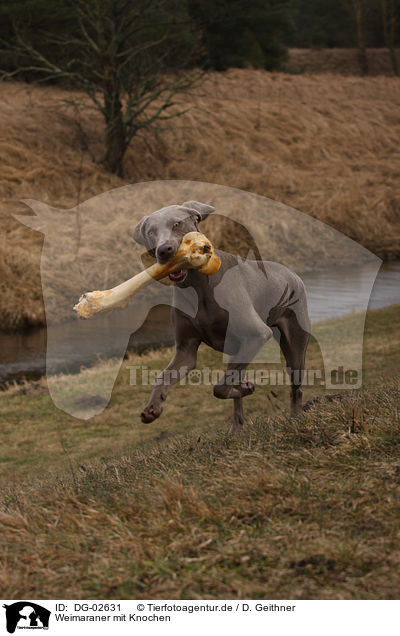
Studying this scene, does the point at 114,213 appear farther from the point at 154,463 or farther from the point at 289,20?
the point at 289,20

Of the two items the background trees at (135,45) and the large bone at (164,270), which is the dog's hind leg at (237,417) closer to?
the large bone at (164,270)

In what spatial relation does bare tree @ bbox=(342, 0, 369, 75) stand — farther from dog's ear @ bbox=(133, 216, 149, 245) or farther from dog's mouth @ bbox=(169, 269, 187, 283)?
dog's mouth @ bbox=(169, 269, 187, 283)

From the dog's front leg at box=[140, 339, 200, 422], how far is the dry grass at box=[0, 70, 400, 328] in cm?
1232

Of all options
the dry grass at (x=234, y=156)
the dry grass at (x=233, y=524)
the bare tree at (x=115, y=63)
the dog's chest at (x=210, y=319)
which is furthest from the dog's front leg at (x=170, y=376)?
the bare tree at (x=115, y=63)

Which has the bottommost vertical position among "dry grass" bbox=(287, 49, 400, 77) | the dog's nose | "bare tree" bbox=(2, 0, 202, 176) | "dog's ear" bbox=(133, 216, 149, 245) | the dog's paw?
the dog's paw

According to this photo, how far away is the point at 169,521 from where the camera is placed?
142 inches

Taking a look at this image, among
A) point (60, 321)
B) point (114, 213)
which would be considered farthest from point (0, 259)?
point (114, 213)

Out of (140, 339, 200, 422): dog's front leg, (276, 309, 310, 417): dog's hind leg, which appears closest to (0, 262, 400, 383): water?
(276, 309, 310, 417): dog's hind leg

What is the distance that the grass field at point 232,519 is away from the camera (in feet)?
10.3

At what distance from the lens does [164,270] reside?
468 centimetres

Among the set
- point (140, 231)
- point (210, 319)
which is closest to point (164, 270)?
point (140, 231)

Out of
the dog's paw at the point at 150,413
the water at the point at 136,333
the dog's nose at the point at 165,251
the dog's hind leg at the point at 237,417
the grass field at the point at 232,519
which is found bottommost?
the water at the point at 136,333

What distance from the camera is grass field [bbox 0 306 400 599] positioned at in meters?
3.13

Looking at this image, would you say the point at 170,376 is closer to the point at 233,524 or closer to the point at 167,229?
the point at 167,229
